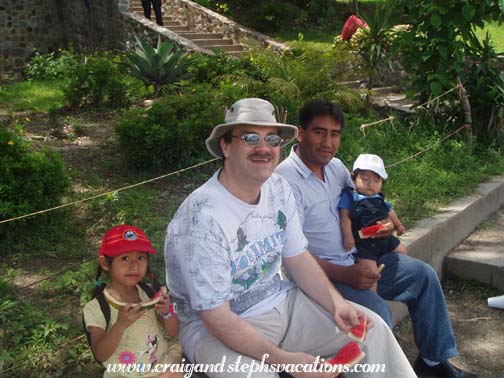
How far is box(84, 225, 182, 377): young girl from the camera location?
2.49 metres

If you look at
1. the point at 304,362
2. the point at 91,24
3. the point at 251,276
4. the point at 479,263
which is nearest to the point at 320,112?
the point at 251,276

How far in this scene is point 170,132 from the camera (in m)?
5.89

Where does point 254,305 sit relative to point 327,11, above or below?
below

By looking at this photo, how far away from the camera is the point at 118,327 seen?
8.05 feet

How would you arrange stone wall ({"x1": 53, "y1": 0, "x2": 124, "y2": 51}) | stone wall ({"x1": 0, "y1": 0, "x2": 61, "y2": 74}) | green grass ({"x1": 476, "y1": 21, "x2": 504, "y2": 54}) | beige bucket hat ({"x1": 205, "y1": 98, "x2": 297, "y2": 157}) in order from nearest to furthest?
beige bucket hat ({"x1": 205, "y1": 98, "x2": 297, "y2": 157}) < stone wall ({"x1": 53, "y1": 0, "x2": 124, "y2": 51}) < stone wall ({"x1": 0, "y1": 0, "x2": 61, "y2": 74}) < green grass ({"x1": 476, "y1": 21, "x2": 504, "y2": 54})

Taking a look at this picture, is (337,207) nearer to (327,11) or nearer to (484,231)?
(484,231)

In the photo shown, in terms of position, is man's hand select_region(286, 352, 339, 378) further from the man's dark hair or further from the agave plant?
the agave plant

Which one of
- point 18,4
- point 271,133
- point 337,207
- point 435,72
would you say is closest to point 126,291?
point 271,133

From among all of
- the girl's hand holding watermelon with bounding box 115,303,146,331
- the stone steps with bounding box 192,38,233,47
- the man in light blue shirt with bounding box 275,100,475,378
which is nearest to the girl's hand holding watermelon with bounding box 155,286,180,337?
the girl's hand holding watermelon with bounding box 115,303,146,331

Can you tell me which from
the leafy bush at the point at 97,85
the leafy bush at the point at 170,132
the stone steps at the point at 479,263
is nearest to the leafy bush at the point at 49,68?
the leafy bush at the point at 97,85

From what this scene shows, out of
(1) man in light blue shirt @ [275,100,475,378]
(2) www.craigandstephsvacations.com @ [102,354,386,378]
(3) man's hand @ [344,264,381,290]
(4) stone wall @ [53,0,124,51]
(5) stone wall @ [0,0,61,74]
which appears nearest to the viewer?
(2) www.craigandstephsvacations.com @ [102,354,386,378]

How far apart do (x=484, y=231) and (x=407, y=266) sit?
252 cm

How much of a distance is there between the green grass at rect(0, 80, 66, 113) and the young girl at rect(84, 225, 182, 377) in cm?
608

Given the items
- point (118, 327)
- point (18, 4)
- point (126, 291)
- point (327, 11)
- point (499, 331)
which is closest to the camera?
point (118, 327)
